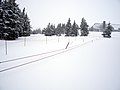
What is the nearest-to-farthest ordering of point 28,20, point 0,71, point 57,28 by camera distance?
point 0,71
point 28,20
point 57,28

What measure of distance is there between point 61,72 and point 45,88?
2.18 m

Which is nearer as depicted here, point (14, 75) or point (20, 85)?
point (20, 85)

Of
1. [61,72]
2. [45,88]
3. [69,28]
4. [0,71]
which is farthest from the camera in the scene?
[69,28]

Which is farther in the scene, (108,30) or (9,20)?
(108,30)

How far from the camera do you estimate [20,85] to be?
5812 mm

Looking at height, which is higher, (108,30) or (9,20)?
(9,20)

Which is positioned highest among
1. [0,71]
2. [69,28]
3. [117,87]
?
[69,28]

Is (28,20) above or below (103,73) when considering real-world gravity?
above

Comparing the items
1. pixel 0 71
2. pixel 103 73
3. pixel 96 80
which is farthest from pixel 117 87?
pixel 0 71

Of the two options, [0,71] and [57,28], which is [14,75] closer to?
[0,71]

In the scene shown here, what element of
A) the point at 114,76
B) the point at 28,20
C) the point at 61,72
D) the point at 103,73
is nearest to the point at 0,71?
the point at 61,72

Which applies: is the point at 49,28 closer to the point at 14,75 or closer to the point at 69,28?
the point at 69,28

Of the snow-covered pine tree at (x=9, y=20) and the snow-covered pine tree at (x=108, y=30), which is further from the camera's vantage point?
the snow-covered pine tree at (x=108, y=30)

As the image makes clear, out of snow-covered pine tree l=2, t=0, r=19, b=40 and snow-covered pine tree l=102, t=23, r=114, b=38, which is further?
snow-covered pine tree l=102, t=23, r=114, b=38
